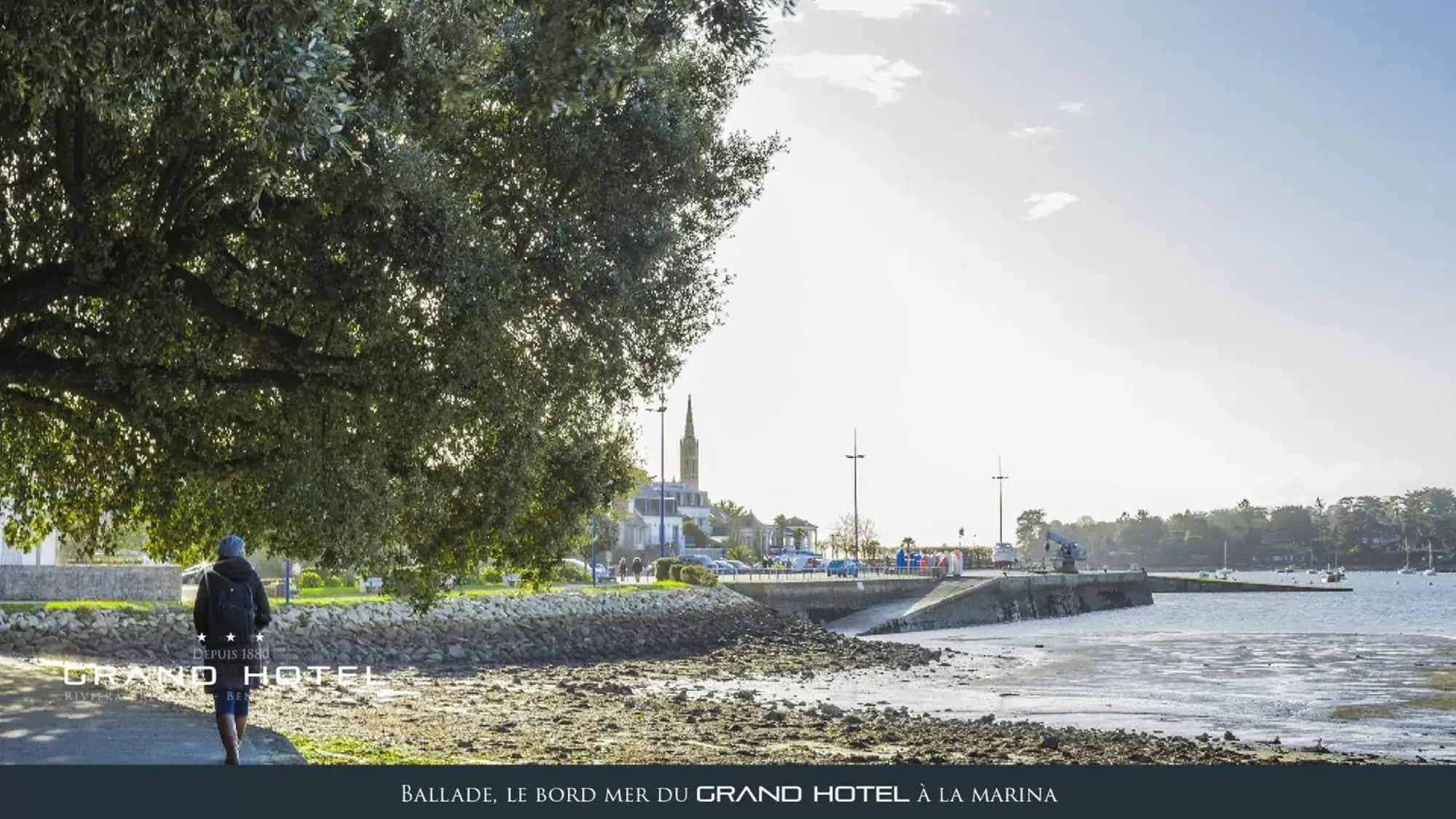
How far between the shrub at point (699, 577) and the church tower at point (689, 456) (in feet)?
396

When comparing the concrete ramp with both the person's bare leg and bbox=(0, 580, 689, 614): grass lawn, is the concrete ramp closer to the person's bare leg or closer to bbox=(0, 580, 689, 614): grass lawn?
bbox=(0, 580, 689, 614): grass lawn

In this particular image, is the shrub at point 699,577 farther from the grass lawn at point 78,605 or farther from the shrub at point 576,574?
the grass lawn at point 78,605

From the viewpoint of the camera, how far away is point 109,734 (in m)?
14.3

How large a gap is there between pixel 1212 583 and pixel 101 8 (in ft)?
444

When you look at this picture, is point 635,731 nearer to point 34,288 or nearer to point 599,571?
point 34,288

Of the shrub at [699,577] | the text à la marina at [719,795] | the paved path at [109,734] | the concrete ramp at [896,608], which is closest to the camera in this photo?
the text à la marina at [719,795]

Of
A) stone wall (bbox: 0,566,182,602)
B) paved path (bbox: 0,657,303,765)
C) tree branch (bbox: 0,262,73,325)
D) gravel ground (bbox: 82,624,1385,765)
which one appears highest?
tree branch (bbox: 0,262,73,325)

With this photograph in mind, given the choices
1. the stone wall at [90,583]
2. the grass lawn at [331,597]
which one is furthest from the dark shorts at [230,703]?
the stone wall at [90,583]

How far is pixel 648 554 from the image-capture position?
123562 millimetres

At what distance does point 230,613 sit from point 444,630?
31.0 m

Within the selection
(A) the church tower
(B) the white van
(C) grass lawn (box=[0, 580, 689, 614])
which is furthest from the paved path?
(A) the church tower

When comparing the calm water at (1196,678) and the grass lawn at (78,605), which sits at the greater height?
the grass lawn at (78,605)

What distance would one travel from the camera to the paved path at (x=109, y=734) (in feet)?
41.6

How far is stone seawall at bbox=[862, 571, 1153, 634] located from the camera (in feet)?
231
